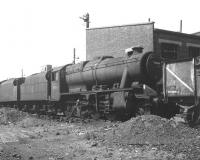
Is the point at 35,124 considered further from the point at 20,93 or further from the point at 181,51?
the point at 181,51

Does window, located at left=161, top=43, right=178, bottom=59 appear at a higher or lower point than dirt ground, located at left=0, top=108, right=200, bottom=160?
higher

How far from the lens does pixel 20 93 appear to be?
99.1 feet

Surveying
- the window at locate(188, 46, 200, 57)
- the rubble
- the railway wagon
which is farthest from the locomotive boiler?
the window at locate(188, 46, 200, 57)

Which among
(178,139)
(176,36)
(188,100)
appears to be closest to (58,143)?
(178,139)

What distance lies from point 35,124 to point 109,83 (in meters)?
4.44

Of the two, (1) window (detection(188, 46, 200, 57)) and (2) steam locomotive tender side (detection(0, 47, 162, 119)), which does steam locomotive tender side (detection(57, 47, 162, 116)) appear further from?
(1) window (detection(188, 46, 200, 57))

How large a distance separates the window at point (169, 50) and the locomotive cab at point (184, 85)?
18.5 m

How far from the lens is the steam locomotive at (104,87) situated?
15.0m

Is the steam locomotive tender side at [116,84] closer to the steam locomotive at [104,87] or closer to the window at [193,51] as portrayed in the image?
the steam locomotive at [104,87]

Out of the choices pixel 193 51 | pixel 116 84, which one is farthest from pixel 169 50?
pixel 116 84

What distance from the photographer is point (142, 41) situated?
31562 mm

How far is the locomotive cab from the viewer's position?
11945mm

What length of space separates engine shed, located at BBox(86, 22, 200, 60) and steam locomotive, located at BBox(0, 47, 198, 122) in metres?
11.0

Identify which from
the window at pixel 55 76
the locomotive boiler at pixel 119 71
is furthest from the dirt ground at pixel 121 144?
the window at pixel 55 76
